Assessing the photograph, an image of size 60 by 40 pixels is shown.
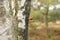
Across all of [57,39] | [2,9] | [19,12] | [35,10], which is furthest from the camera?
[35,10]

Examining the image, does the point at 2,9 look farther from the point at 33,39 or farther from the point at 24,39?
the point at 33,39

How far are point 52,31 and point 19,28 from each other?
1007cm

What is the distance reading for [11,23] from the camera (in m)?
1.13

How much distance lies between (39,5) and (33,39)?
2.52 meters

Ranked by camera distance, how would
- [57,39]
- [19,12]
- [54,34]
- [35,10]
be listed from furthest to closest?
[35,10]
[54,34]
[57,39]
[19,12]

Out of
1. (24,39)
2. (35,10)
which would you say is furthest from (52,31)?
(24,39)

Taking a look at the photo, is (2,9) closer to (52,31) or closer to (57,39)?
(57,39)

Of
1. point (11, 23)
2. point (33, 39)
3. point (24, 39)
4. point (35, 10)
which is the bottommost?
point (33, 39)

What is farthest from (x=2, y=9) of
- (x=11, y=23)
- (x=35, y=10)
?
(x=35, y=10)

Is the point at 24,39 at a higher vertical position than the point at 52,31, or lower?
higher

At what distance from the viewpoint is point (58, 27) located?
1207cm

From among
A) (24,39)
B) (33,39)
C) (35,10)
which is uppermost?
(24,39)

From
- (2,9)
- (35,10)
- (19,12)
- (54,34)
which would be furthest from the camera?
(35,10)

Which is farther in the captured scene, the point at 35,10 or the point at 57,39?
the point at 35,10
